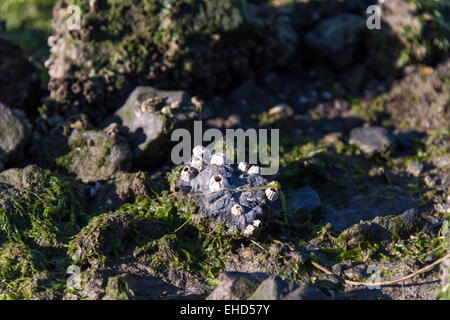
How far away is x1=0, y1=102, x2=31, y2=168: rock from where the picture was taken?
14.7 feet

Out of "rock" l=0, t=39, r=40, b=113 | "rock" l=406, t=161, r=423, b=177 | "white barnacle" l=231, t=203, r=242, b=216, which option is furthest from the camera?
"rock" l=0, t=39, r=40, b=113

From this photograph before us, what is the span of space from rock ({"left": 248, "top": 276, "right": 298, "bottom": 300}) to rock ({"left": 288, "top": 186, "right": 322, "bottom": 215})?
1.11 metres

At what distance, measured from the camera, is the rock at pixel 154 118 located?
465cm

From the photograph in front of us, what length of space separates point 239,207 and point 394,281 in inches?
47.3

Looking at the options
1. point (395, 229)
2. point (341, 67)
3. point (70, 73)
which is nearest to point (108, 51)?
point (70, 73)

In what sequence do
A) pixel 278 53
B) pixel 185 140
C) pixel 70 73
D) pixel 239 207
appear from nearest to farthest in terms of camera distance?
pixel 239 207, pixel 185 140, pixel 70 73, pixel 278 53

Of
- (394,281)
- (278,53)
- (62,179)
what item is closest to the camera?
(394,281)

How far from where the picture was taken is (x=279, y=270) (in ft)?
11.9

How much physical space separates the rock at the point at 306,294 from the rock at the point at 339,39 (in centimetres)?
364

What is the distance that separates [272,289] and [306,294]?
224 mm

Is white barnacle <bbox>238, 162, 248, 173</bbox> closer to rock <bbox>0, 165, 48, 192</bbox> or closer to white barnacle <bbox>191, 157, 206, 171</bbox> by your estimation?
white barnacle <bbox>191, 157, 206, 171</bbox>

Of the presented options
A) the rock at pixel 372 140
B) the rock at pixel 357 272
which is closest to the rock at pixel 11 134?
the rock at pixel 357 272

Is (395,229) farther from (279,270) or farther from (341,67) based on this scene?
(341,67)

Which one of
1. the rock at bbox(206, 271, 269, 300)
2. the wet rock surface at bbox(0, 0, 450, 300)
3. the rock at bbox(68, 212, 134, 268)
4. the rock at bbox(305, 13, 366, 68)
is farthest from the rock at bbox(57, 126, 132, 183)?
the rock at bbox(305, 13, 366, 68)
